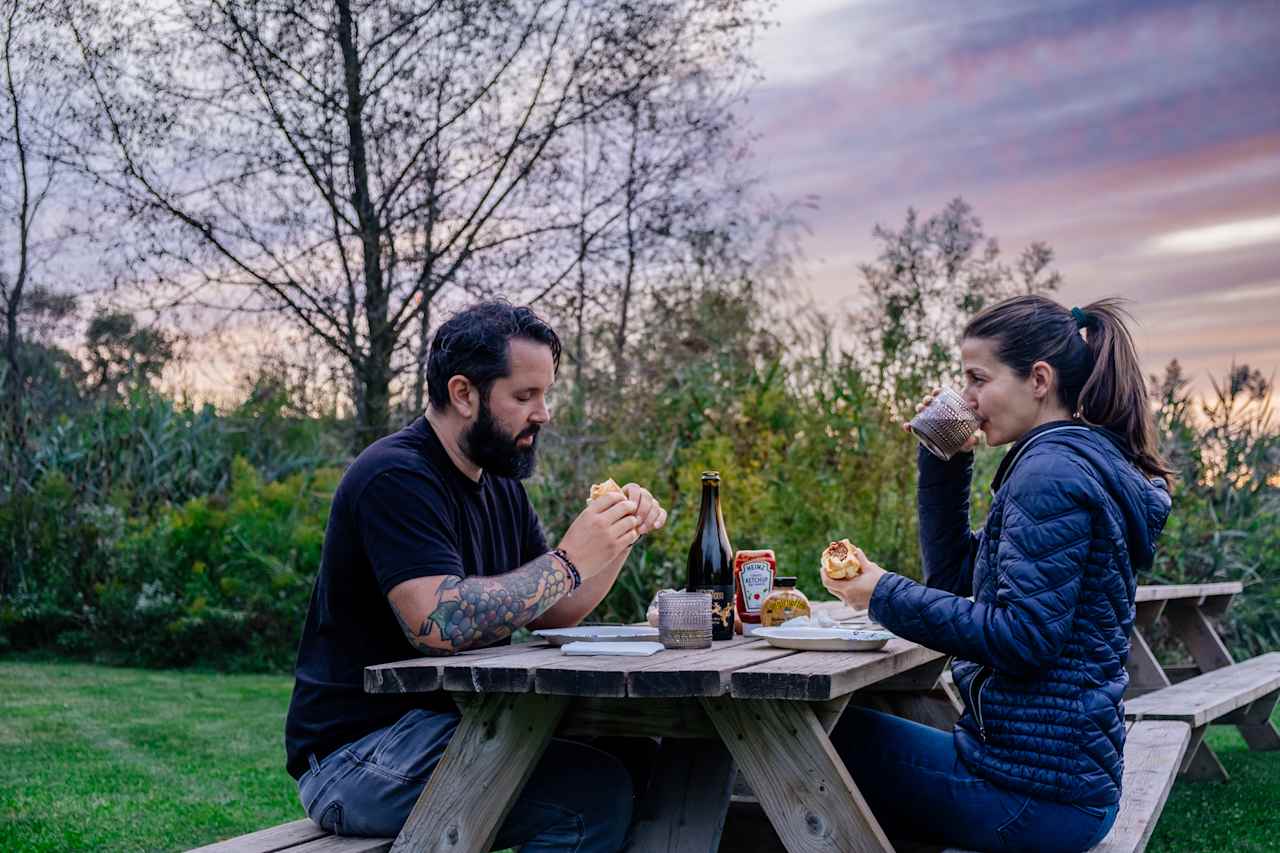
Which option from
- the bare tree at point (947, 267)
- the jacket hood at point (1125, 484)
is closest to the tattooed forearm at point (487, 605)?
the jacket hood at point (1125, 484)

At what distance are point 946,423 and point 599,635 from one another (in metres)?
0.98

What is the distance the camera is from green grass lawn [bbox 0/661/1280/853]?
15.0 ft

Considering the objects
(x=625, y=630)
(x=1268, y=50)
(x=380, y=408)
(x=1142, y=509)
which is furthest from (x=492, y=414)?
(x=1268, y=50)

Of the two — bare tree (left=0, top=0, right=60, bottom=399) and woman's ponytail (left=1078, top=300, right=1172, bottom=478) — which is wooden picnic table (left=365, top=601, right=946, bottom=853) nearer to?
woman's ponytail (left=1078, top=300, right=1172, bottom=478)

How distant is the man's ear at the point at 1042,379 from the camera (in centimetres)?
265

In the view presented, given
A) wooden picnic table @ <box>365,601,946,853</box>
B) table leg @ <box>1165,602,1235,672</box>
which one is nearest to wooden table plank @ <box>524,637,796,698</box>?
wooden picnic table @ <box>365,601,946,853</box>

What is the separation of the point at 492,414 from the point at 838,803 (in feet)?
4.08

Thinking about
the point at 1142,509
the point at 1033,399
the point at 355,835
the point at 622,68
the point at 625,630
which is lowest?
the point at 355,835

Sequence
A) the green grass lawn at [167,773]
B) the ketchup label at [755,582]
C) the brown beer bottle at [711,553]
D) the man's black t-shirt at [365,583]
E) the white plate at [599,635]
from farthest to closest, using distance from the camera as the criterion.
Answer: the green grass lawn at [167,773], the ketchup label at [755,582], the brown beer bottle at [711,553], the white plate at [599,635], the man's black t-shirt at [365,583]

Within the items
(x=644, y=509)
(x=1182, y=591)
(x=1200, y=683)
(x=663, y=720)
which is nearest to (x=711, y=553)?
(x=644, y=509)

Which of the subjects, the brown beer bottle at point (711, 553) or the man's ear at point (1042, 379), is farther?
the brown beer bottle at point (711, 553)

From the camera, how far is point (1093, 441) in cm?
248

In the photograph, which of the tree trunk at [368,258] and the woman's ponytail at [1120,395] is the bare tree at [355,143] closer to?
the tree trunk at [368,258]

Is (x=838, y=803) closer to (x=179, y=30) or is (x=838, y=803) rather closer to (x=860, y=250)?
→ (x=179, y=30)
